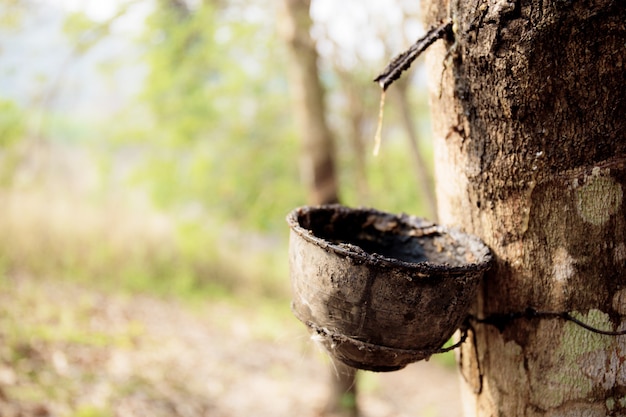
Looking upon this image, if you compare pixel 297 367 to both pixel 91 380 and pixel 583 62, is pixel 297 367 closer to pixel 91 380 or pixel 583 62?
pixel 91 380

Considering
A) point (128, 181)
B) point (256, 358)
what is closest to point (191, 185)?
point (128, 181)

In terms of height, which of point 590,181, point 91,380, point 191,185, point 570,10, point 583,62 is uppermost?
point 570,10

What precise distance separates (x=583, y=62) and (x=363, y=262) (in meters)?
0.68

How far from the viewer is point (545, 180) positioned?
1.25 meters

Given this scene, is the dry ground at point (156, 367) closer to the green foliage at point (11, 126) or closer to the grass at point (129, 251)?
the grass at point (129, 251)

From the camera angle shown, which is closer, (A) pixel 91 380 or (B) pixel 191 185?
(A) pixel 91 380

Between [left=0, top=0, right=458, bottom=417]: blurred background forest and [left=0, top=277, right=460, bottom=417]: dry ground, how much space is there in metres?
0.03

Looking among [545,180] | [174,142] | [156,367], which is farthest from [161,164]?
[545,180]

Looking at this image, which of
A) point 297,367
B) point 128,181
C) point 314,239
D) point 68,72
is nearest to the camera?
point 314,239

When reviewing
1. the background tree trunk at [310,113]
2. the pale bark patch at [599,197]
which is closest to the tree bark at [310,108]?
the background tree trunk at [310,113]

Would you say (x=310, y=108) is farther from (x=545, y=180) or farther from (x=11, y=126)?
(x=11, y=126)

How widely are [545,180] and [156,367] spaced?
4.11 m

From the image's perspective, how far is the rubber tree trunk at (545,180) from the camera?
3.82 feet

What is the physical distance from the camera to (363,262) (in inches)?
46.3
